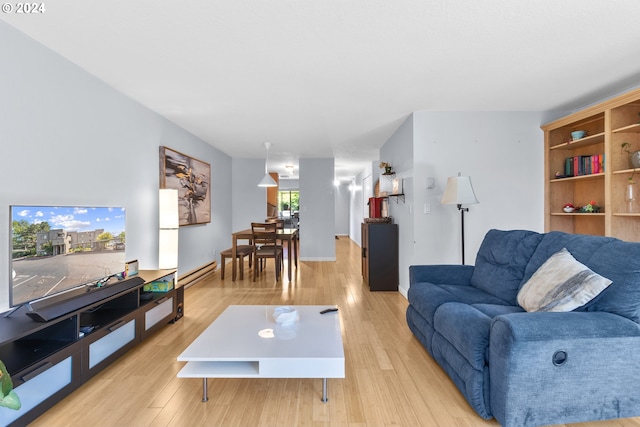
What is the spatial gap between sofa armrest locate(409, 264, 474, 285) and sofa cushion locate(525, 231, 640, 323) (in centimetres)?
99

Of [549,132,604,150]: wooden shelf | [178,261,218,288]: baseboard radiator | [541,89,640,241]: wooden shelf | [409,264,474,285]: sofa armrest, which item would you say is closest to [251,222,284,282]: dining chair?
[178,261,218,288]: baseboard radiator

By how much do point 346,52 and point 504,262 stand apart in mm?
2090

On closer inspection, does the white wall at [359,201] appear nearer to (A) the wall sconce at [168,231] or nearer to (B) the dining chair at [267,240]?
(B) the dining chair at [267,240]

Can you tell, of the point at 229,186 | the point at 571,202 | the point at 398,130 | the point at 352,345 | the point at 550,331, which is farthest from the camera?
the point at 229,186

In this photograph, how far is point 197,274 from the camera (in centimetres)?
502

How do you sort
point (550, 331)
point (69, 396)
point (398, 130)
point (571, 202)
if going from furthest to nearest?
point (398, 130) → point (571, 202) → point (69, 396) → point (550, 331)

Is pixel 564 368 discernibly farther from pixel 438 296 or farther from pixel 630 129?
pixel 630 129

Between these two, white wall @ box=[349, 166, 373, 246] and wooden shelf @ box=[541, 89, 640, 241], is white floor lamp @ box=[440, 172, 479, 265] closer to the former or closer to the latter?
wooden shelf @ box=[541, 89, 640, 241]

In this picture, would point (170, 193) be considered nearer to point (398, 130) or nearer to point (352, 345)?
point (352, 345)

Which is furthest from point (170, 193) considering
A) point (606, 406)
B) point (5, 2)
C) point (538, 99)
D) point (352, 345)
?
point (538, 99)

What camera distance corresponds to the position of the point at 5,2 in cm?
186

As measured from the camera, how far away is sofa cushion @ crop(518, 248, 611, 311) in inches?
67.1

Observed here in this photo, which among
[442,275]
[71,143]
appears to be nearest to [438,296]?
[442,275]

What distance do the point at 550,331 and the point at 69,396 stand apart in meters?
2.79
